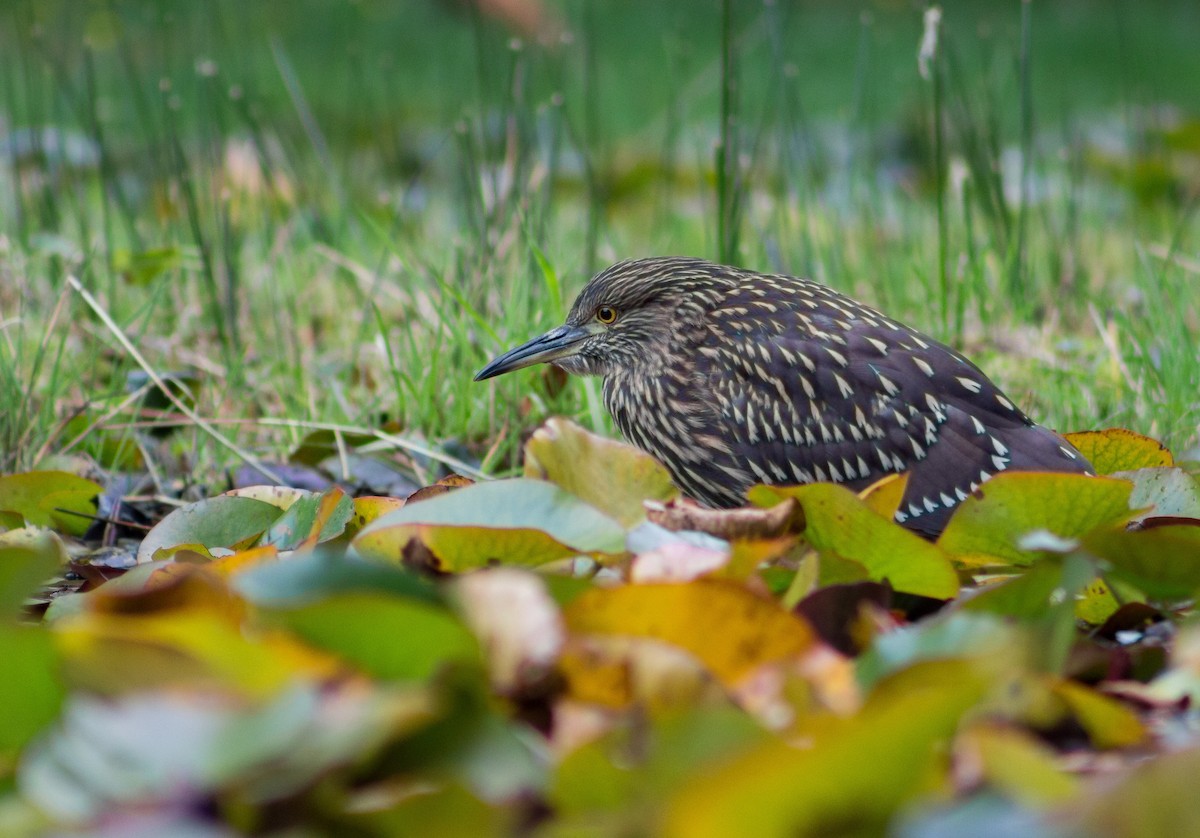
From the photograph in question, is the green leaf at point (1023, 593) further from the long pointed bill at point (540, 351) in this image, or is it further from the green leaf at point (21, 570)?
the long pointed bill at point (540, 351)

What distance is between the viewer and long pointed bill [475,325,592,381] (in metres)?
3.53

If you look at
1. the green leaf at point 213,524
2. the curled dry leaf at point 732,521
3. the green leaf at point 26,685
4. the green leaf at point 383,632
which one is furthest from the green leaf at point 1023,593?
the green leaf at point 213,524

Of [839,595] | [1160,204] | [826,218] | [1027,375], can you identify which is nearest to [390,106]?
[826,218]

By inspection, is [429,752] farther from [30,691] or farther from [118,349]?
[118,349]

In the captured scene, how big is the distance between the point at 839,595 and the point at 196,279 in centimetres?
333

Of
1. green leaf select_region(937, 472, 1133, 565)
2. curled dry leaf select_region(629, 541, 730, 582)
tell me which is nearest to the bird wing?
green leaf select_region(937, 472, 1133, 565)

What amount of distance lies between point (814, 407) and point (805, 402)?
0.08ft

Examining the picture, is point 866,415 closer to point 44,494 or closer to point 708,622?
point 708,622

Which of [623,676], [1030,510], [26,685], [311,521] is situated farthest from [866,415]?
[26,685]

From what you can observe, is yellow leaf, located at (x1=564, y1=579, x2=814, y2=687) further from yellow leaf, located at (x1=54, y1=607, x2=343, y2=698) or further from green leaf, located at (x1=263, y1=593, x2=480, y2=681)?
yellow leaf, located at (x1=54, y1=607, x2=343, y2=698)

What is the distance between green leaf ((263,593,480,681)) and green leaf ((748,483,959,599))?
31.0 inches

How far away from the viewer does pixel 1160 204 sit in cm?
740

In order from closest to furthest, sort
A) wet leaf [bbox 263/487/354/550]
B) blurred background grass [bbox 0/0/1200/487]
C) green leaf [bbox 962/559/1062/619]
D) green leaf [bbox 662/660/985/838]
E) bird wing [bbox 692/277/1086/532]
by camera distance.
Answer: green leaf [bbox 662/660/985/838] < green leaf [bbox 962/559/1062/619] < wet leaf [bbox 263/487/354/550] < bird wing [bbox 692/277/1086/532] < blurred background grass [bbox 0/0/1200/487]

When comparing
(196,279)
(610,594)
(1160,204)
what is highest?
(610,594)
